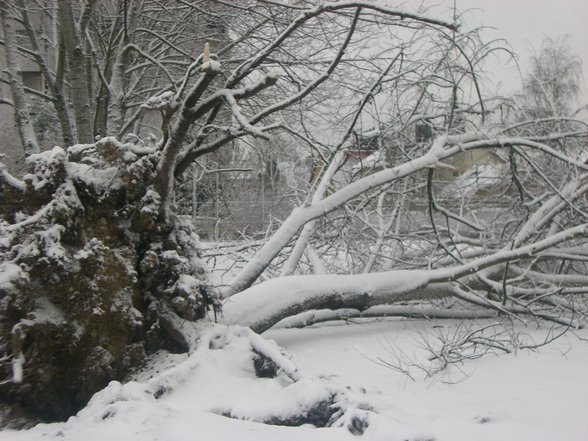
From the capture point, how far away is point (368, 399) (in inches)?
135

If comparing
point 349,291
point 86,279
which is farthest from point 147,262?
point 349,291

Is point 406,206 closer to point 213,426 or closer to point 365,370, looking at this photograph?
point 365,370

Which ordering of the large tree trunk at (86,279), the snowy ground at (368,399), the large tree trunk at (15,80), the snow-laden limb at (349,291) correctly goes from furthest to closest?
1. the large tree trunk at (15,80)
2. the snow-laden limb at (349,291)
3. the large tree trunk at (86,279)
4. the snowy ground at (368,399)

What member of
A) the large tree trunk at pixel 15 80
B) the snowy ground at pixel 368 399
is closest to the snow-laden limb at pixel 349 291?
the snowy ground at pixel 368 399

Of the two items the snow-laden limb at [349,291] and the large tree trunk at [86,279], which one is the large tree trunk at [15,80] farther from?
the snow-laden limb at [349,291]

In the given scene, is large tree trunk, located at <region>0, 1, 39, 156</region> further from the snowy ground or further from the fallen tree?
the snowy ground

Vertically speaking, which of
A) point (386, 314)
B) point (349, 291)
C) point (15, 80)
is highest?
point (15, 80)

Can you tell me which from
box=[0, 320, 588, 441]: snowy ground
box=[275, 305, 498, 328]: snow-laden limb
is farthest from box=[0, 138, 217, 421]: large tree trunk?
box=[275, 305, 498, 328]: snow-laden limb

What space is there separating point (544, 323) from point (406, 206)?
2.45 m

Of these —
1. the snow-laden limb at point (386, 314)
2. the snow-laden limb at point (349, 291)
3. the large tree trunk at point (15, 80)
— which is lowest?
the snow-laden limb at point (386, 314)

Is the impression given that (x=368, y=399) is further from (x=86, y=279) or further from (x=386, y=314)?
(x=386, y=314)

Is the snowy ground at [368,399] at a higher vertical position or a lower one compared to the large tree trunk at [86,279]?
lower

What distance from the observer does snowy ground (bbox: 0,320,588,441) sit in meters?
2.95

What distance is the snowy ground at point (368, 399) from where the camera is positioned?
2950 millimetres
